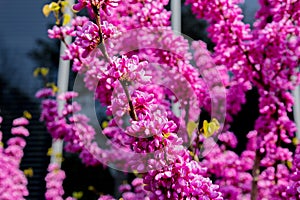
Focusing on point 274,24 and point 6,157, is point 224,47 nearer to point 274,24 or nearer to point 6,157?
point 274,24

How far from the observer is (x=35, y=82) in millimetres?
3627

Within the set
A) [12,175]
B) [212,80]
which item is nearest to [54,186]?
[12,175]

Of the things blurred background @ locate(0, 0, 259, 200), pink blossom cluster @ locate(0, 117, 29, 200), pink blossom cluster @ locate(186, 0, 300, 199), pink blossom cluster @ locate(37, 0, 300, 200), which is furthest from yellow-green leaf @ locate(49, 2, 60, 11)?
blurred background @ locate(0, 0, 259, 200)

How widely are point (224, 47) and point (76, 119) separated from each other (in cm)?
89

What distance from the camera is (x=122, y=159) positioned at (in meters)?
2.44

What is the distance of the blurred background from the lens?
3.24 metres

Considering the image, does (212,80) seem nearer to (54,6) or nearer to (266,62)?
(266,62)

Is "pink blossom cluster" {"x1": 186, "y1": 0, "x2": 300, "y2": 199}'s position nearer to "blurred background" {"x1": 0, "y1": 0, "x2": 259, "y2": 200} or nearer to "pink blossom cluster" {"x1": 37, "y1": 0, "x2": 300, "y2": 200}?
"pink blossom cluster" {"x1": 37, "y1": 0, "x2": 300, "y2": 200}

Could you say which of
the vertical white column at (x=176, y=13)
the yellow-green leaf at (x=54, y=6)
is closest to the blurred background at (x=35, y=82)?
the vertical white column at (x=176, y=13)

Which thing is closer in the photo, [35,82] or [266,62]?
[266,62]

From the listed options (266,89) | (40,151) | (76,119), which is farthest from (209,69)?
(40,151)

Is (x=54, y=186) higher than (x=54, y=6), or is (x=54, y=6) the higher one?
Result: (x=54, y=6)

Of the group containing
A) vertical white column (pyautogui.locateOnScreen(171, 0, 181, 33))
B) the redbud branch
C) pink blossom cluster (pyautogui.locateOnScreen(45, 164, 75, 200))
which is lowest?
pink blossom cluster (pyautogui.locateOnScreen(45, 164, 75, 200))

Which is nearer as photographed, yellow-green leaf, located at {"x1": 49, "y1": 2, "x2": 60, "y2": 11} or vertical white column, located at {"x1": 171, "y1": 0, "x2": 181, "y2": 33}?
yellow-green leaf, located at {"x1": 49, "y1": 2, "x2": 60, "y2": 11}
